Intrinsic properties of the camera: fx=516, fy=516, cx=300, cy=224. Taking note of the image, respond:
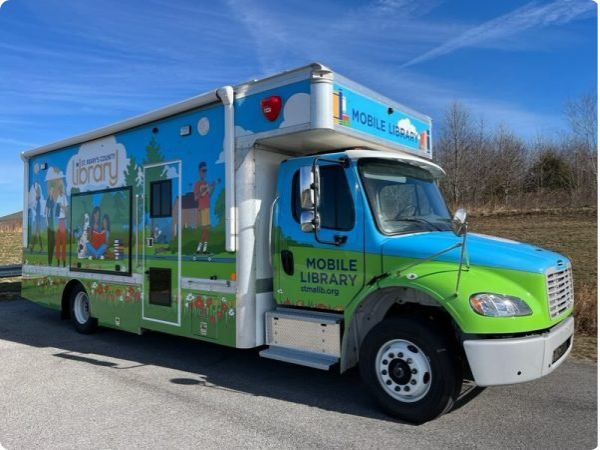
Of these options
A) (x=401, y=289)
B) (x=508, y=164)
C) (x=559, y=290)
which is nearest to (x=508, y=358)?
(x=559, y=290)

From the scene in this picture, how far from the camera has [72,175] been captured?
8.55 meters

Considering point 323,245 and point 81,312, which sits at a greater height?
point 323,245

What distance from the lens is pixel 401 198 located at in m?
5.43

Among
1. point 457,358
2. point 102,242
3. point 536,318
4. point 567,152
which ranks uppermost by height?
point 567,152

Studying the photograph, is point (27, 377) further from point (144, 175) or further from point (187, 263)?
point (144, 175)

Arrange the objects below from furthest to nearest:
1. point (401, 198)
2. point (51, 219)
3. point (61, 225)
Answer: point (51, 219) → point (61, 225) → point (401, 198)

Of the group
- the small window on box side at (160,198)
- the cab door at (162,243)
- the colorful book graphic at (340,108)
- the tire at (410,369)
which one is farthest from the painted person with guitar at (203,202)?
the tire at (410,369)

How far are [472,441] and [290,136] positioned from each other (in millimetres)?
3337

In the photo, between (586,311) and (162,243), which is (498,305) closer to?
(586,311)

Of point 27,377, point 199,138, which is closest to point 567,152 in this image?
point 199,138

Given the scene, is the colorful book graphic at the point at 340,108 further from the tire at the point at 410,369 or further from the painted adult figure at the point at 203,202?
the tire at the point at 410,369

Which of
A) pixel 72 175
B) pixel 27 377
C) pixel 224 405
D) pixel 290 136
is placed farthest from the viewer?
pixel 72 175

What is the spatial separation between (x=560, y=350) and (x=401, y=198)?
80.7 inches

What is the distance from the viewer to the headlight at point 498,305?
13.6 feet
